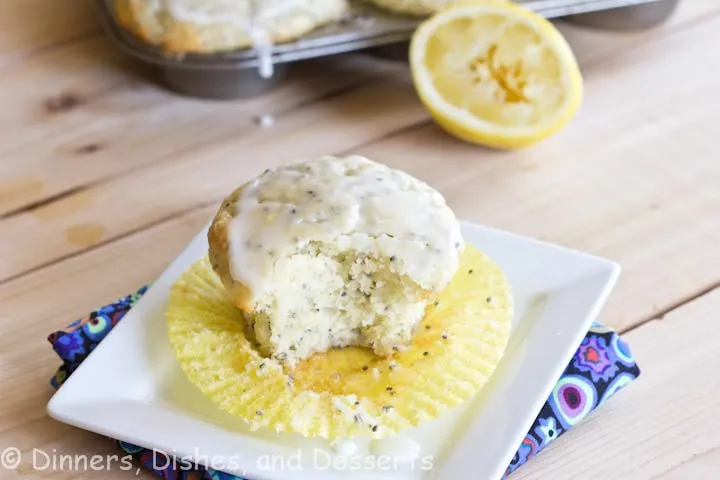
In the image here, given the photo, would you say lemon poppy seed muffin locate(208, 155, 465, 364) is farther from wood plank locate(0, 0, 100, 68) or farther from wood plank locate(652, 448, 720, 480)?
wood plank locate(0, 0, 100, 68)

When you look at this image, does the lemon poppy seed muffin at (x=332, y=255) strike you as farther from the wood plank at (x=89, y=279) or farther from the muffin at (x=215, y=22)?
the muffin at (x=215, y=22)

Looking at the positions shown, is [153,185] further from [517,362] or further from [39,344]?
[517,362]

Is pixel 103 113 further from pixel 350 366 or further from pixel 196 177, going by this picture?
pixel 350 366

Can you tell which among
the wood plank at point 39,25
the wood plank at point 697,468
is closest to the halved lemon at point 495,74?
the wood plank at point 697,468

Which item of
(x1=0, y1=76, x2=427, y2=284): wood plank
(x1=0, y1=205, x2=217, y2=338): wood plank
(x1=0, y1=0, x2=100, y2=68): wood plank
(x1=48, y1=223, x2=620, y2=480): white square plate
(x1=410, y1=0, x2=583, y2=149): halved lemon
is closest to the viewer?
(x1=48, y1=223, x2=620, y2=480): white square plate

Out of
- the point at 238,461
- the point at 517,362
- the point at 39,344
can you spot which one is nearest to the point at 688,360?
the point at 517,362

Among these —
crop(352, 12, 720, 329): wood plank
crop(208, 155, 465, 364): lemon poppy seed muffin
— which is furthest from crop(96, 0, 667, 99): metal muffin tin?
crop(208, 155, 465, 364): lemon poppy seed muffin
